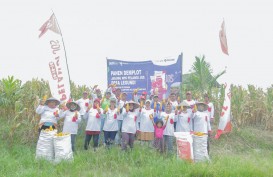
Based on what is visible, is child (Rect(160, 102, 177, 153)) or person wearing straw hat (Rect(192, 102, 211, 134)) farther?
person wearing straw hat (Rect(192, 102, 211, 134))

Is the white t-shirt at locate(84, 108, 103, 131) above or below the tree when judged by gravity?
below

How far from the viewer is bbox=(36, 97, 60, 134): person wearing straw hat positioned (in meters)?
9.24

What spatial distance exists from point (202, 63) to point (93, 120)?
8.70 metres

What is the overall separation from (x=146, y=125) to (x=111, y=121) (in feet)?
3.16

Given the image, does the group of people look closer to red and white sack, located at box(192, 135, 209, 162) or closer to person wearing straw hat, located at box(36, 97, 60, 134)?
person wearing straw hat, located at box(36, 97, 60, 134)

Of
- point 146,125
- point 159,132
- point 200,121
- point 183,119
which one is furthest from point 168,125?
point 200,121

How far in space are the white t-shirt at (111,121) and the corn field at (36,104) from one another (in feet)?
8.51

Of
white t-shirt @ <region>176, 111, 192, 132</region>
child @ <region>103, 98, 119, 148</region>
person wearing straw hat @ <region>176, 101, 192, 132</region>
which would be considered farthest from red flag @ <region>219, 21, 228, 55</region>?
child @ <region>103, 98, 119, 148</region>

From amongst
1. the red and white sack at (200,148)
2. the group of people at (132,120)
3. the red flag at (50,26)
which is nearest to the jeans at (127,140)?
the group of people at (132,120)

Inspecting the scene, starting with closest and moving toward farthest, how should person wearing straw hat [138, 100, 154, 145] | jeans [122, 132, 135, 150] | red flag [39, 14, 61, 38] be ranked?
jeans [122, 132, 135, 150], person wearing straw hat [138, 100, 154, 145], red flag [39, 14, 61, 38]

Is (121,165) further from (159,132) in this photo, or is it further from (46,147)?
(46,147)

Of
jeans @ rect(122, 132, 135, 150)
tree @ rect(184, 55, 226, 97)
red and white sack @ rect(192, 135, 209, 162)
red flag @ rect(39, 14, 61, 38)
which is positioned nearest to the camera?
red and white sack @ rect(192, 135, 209, 162)

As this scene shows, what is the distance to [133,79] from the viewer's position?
12680 millimetres

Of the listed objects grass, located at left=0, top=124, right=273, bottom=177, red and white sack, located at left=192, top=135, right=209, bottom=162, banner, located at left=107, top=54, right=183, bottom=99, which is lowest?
grass, located at left=0, top=124, right=273, bottom=177
